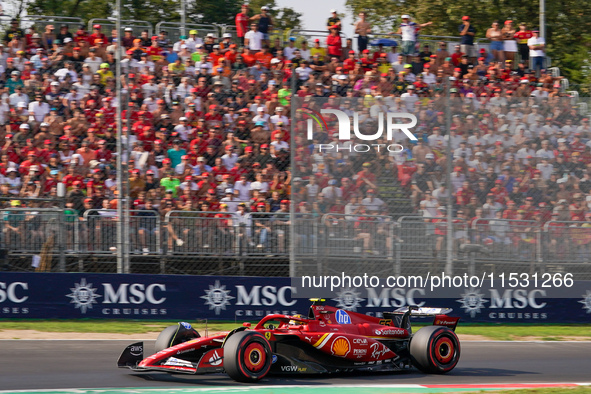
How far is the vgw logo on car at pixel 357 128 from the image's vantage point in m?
14.2

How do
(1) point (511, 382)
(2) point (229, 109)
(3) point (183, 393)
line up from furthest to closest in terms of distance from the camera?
(2) point (229, 109) → (1) point (511, 382) → (3) point (183, 393)

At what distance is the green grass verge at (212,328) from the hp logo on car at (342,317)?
4.32 m

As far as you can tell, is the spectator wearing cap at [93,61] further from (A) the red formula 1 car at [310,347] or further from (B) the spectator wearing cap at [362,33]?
(A) the red formula 1 car at [310,347]

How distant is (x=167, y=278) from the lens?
13.5 meters

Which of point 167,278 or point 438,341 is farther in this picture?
point 167,278

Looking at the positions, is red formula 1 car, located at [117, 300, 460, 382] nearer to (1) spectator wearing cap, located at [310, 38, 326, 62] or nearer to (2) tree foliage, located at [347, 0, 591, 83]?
(1) spectator wearing cap, located at [310, 38, 326, 62]

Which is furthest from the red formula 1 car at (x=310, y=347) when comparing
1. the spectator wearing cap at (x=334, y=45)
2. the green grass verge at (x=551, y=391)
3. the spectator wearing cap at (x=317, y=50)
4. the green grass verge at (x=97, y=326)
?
the spectator wearing cap at (x=334, y=45)

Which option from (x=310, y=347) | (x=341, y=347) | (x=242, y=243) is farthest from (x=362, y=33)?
(x=310, y=347)

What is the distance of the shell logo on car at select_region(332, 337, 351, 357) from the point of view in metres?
8.62

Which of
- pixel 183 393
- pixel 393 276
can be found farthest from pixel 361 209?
pixel 183 393

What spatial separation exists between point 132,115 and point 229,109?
1.78 metres

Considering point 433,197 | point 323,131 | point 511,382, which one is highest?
point 323,131

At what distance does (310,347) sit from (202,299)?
17.7 ft

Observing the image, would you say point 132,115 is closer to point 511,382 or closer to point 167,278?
point 167,278
